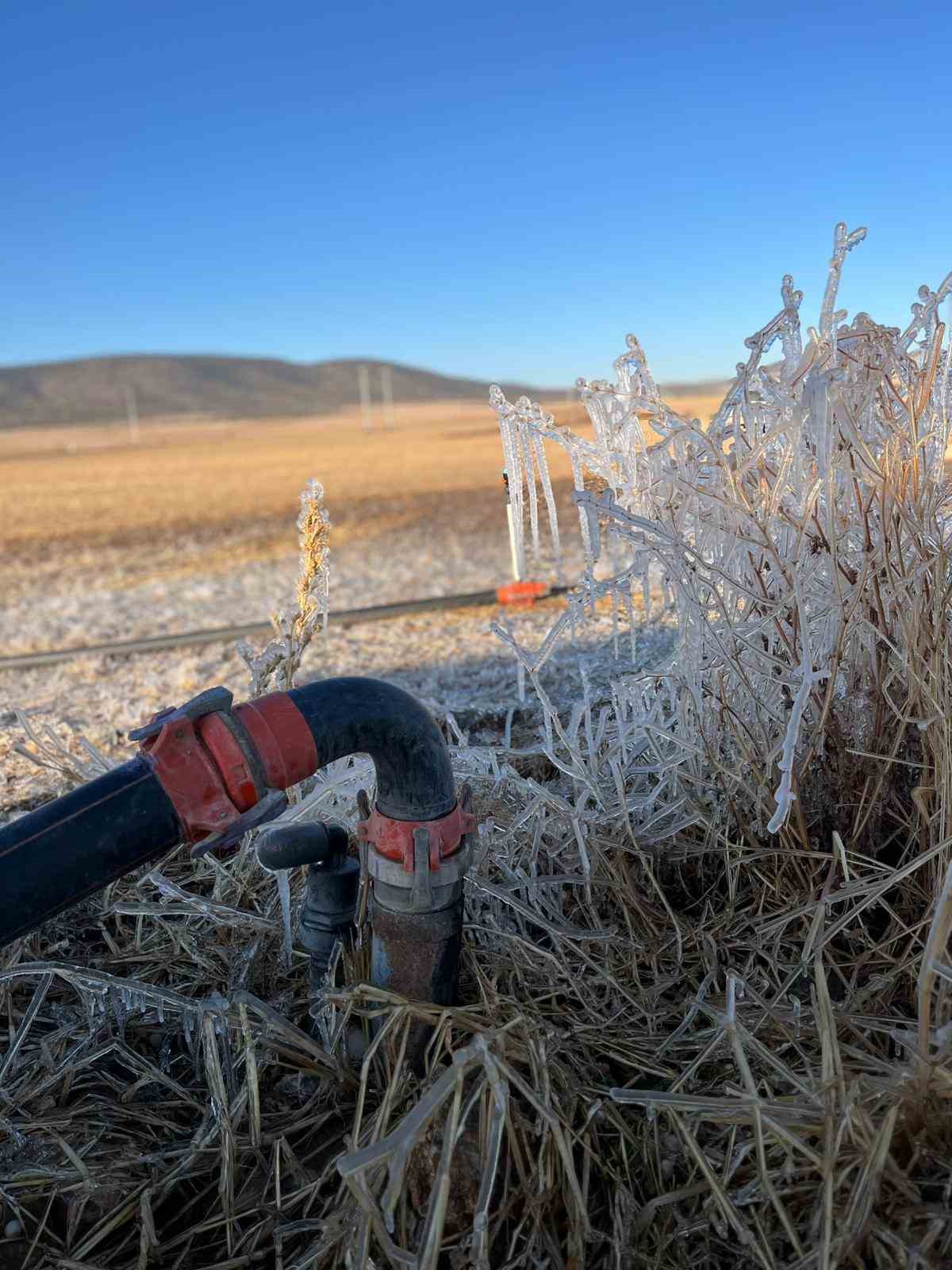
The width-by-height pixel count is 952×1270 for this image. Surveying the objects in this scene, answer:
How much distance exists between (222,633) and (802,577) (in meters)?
4.26

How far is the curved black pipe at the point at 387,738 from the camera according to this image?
1.57m

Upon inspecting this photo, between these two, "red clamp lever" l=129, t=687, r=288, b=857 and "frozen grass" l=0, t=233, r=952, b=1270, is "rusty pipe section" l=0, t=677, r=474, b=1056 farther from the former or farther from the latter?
"frozen grass" l=0, t=233, r=952, b=1270

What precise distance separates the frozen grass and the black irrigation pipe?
3236 millimetres

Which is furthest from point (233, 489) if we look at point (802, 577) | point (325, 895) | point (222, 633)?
point (802, 577)

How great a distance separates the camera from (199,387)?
127688mm

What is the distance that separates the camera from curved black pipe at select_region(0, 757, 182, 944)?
1.44 m

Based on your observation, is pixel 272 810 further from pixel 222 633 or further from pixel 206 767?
pixel 222 633

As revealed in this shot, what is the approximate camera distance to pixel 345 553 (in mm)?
8992

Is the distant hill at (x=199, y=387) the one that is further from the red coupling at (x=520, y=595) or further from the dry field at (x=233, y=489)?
the red coupling at (x=520, y=595)

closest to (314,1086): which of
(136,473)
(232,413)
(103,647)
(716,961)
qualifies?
(716,961)

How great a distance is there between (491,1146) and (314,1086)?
1.60 ft

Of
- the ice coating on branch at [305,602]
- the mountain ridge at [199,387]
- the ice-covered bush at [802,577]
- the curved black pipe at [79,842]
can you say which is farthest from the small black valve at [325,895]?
the mountain ridge at [199,387]

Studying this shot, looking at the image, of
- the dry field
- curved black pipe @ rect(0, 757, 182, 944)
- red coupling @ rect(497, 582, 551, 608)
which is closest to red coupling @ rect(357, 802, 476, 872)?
curved black pipe @ rect(0, 757, 182, 944)

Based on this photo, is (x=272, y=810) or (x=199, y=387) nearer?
(x=272, y=810)
